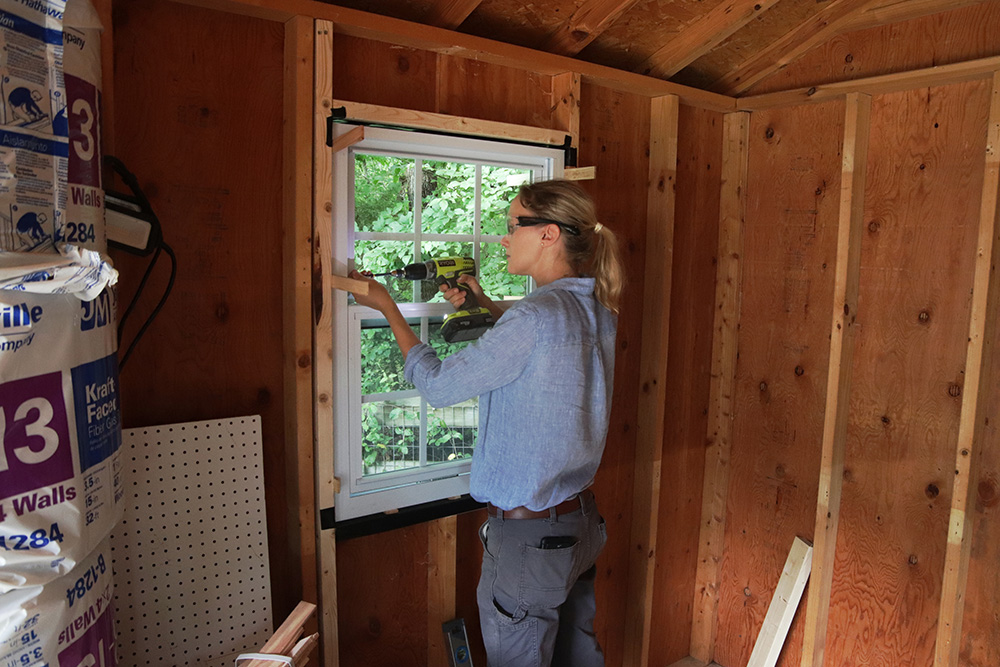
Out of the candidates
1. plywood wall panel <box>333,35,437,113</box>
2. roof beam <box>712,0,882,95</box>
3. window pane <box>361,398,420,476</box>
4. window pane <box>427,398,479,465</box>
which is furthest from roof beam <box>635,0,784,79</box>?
window pane <box>361,398,420,476</box>

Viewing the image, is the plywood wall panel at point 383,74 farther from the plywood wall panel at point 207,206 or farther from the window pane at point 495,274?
the window pane at point 495,274

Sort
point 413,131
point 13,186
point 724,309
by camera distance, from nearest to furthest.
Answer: point 13,186
point 413,131
point 724,309

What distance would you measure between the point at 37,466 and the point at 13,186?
409mm

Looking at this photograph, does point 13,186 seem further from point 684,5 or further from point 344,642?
point 684,5

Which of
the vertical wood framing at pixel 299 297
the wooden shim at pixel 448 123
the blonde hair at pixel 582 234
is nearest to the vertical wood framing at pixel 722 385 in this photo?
the wooden shim at pixel 448 123

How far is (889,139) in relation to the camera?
8.09ft

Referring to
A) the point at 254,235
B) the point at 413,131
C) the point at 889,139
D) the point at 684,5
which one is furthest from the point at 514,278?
the point at 889,139

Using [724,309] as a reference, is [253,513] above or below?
below

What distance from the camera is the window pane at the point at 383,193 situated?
1973 mm

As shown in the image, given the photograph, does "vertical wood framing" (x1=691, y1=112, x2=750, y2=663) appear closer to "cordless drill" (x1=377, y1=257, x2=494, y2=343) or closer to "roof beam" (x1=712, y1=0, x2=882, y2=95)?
"roof beam" (x1=712, y1=0, x2=882, y2=95)

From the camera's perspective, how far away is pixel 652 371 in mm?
2727

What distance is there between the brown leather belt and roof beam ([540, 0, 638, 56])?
142cm

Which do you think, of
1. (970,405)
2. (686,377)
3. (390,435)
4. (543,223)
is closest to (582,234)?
(543,223)

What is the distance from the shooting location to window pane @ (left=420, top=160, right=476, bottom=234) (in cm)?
209
